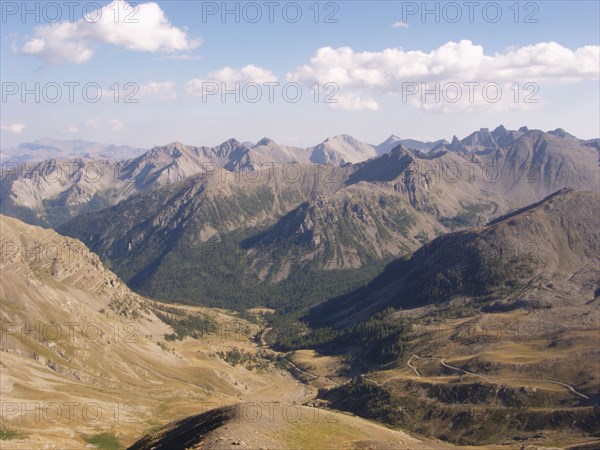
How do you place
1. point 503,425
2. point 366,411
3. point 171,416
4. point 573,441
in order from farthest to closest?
point 366,411 → point 171,416 → point 503,425 → point 573,441

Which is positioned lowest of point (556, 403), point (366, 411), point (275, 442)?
point (366, 411)

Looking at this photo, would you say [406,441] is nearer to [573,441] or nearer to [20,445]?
[573,441]

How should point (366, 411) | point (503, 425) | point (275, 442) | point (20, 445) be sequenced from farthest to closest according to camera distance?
point (366, 411)
point (503, 425)
point (20, 445)
point (275, 442)

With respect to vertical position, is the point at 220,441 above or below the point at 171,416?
above

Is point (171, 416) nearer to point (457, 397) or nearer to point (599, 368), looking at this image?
point (457, 397)

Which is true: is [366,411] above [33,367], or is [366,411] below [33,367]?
below

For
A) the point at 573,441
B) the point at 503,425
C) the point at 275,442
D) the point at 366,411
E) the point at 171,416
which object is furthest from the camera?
the point at 366,411

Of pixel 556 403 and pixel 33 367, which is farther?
pixel 33 367

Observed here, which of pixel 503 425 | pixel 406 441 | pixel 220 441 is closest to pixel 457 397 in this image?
pixel 503 425

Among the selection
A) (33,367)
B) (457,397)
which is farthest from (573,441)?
(33,367)
